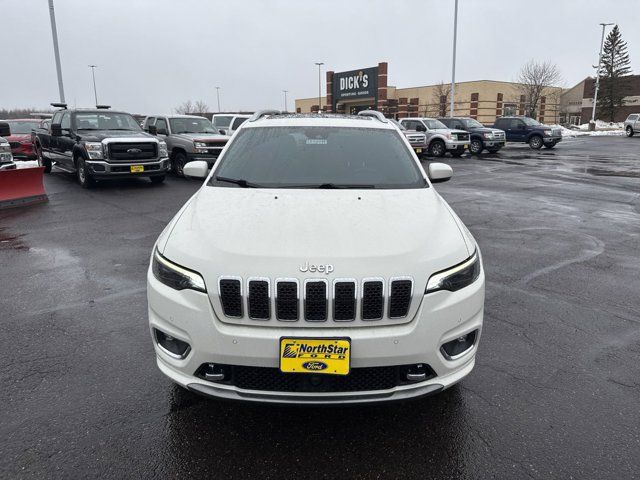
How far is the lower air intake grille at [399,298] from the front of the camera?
234 centimetres

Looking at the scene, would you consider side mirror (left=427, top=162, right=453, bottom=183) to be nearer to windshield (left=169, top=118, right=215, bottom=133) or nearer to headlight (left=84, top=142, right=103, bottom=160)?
headlight (left=84, top=142, right=103, bottom=160)

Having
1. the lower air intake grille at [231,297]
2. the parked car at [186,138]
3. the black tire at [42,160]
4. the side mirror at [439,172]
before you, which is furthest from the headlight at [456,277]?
the black tire at [42,160]

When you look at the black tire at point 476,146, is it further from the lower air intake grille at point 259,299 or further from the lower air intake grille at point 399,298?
the lower air intake grille at point 259,299

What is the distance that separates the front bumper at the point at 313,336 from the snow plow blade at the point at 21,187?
9.22m

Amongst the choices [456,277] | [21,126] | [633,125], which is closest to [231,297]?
[456,277]

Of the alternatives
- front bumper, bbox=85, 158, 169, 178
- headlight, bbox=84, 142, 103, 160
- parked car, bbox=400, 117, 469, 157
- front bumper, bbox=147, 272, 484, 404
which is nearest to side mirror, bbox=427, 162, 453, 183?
front bumper, bbox=147, 272, 484, 404

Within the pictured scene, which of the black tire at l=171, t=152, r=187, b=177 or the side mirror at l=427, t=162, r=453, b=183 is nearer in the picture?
Answer: the side mirror at l=427, t=162, r=453, b=183

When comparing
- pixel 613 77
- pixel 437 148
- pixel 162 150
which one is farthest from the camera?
pixel 613 77

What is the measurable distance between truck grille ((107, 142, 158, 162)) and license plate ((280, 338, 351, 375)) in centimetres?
1074

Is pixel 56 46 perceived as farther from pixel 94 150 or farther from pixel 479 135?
pixel 479 135

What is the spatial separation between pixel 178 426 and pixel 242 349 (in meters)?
0.84

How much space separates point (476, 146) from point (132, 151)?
1851 cm

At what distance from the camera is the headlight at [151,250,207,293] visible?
2430 mm

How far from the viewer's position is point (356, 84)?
44594 millimetres
